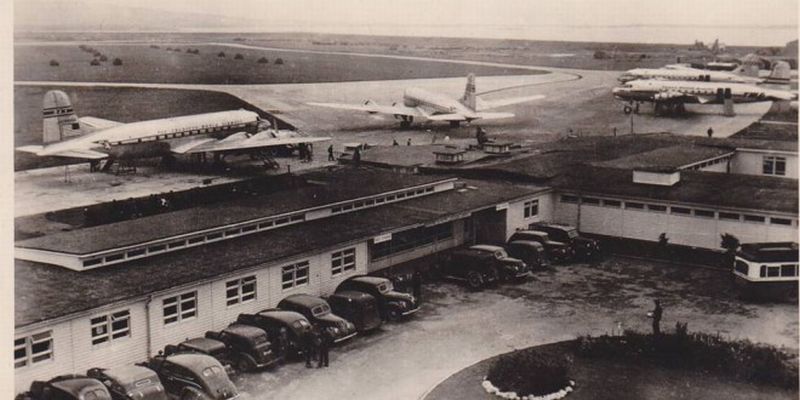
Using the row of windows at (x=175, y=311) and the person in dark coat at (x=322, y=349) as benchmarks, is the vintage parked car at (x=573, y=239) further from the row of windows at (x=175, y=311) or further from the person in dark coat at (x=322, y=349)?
the person in dark coat at (x=322, y=349)

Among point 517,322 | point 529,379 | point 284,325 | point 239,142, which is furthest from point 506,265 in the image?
point 239,142

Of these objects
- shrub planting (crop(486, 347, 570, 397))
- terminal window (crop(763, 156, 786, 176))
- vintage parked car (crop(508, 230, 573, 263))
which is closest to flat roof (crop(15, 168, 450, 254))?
vintage parked car (crop(508, 230, 573, 263))

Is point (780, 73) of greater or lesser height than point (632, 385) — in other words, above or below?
above

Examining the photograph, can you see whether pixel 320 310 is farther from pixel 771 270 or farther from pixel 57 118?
pixel 57 118

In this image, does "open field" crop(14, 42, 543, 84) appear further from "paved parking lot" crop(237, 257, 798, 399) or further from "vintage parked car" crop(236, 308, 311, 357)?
"paved parking lot" crop(237, 257, 798, 399)

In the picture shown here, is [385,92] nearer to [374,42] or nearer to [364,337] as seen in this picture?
[374,42]

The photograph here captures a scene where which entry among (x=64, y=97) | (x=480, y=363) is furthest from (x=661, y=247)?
(x=64, y=97)
